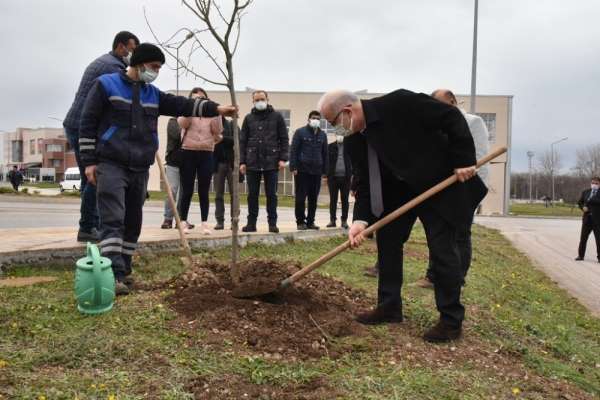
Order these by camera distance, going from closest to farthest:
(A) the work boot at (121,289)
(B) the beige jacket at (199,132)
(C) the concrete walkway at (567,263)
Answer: (A) the work boot at (121,289) < (B) the beige jacket at (199,132) < (C) the concrete walkway at (567,263)

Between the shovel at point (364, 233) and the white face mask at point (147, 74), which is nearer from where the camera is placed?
the shovel at point (364, 233)

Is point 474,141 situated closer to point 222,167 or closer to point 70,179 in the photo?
point 222,167

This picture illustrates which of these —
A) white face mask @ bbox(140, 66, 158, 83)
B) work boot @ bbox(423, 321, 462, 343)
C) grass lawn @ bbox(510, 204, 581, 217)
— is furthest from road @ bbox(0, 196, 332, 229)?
grass lawn @ bbox(510, 204, 581, 217)

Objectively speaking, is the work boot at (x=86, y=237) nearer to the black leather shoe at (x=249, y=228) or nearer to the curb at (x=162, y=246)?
the curb at (x=162, y=246)

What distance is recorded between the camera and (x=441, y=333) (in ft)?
12.4

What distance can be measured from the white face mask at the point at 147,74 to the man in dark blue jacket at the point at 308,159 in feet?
13.2

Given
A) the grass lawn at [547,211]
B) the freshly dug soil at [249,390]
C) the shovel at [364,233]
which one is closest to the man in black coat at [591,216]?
the shovel at [364,233]

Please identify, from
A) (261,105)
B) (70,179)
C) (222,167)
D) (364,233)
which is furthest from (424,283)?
(70,179)

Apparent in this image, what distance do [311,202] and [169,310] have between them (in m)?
5.09

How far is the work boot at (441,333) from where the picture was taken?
3756 mm

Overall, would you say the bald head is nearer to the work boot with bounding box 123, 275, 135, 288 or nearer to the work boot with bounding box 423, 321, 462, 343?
the work boot with bounding box 423, 321, 462, 343

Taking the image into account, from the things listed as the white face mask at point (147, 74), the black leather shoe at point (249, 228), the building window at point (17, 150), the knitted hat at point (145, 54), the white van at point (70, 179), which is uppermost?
the building window at point (17, 150)

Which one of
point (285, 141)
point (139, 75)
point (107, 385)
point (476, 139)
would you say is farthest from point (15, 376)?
point (285, 141)

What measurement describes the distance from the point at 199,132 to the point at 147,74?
277cm
